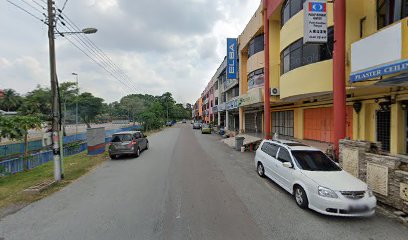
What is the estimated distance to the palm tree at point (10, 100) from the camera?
52562mm

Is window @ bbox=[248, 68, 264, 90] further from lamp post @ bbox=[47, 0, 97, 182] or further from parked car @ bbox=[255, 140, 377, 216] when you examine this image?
lamp post @ bbox=[47, 0, 97, 182]

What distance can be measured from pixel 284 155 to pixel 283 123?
14.5m

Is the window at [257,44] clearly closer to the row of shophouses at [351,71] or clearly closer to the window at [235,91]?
the row of shophouses at [351,71]

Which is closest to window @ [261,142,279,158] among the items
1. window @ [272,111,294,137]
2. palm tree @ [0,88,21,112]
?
window @ [272,111,294,137]

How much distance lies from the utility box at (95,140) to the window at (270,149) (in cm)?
1165

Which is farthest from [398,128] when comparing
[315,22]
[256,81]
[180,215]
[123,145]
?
[123,145]

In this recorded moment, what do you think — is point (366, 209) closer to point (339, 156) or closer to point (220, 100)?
point (339, 156)

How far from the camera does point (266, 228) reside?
4625mm

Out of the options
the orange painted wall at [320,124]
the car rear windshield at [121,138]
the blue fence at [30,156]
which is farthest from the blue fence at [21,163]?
the orange painted wall at [320,124]

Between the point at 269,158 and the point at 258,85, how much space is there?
39.9 ft

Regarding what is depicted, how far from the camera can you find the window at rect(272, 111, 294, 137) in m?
19.1

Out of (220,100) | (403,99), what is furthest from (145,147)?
(220,100)

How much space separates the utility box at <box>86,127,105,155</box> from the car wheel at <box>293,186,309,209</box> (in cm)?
1346

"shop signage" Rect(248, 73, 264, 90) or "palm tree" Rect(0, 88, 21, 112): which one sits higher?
"palm tree" Rect(0, 88, 21, 112)
